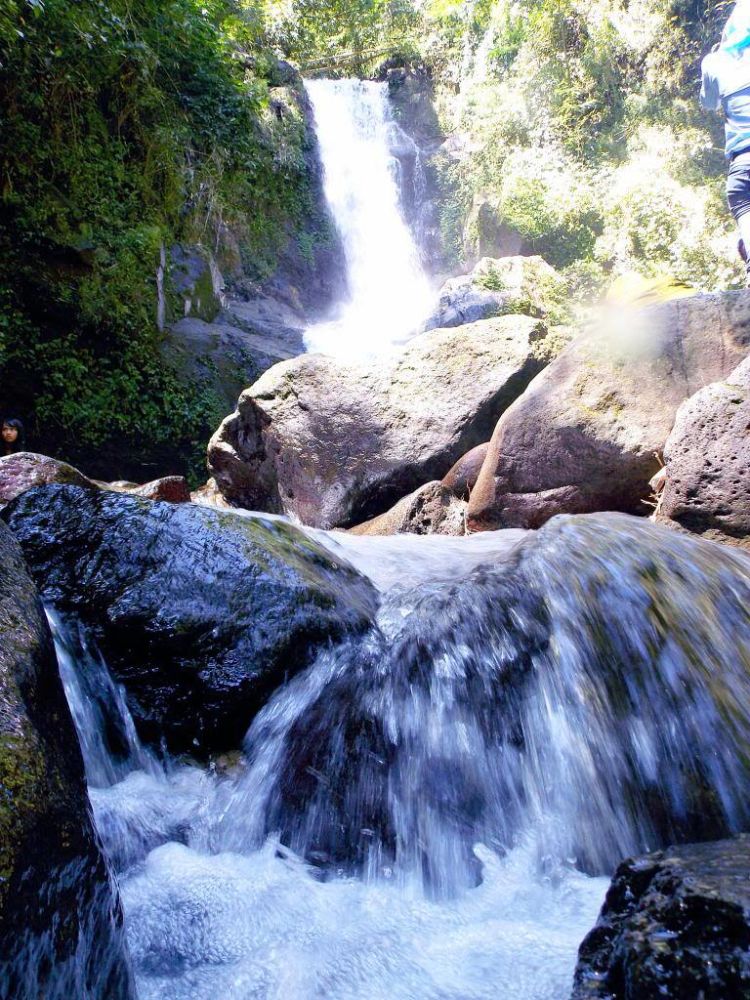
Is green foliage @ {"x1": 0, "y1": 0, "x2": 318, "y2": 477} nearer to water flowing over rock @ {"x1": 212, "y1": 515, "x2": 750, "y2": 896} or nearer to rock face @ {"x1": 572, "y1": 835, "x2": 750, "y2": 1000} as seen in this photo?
water flowing over rock @ {"x1": 212, "y1": 515, "x2": 750, "y2": 896}

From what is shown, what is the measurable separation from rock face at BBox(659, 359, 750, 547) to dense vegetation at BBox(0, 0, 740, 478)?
6.55 meters

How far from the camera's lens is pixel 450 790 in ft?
7.36

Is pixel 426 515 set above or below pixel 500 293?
below

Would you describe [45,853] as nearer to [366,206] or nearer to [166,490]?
[166,490]

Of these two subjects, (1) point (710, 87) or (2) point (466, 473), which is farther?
(1) point (710, 87)

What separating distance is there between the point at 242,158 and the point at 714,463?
29.6 ft

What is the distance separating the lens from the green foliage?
302 inches

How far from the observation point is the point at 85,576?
2.72 m

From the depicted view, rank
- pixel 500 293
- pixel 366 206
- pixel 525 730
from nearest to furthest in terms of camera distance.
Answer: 1. pixel 525 730
2. pixel 500 293
3. pixel 366 206

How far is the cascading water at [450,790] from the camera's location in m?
1.73

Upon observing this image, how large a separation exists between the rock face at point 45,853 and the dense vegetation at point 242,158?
290 inches

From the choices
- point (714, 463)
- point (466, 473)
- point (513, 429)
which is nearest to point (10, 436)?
point (466, 473)

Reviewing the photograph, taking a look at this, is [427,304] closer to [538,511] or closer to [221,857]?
[538,511]

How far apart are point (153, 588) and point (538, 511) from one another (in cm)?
343
